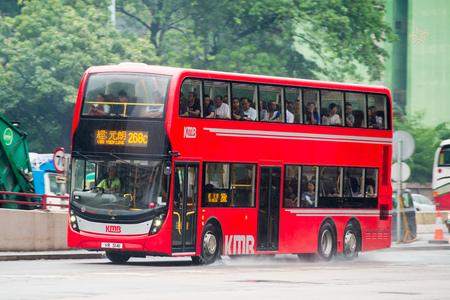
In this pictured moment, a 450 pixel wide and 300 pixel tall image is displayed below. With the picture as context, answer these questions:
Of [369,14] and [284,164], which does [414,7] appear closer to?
[369,14]

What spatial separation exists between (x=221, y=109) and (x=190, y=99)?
977 millimetres

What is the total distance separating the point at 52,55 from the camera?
4228 cm

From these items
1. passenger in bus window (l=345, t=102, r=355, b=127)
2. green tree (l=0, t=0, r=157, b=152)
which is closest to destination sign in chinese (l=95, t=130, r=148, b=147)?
passenger in bus window (l=345, t=102, r=355, b=127)

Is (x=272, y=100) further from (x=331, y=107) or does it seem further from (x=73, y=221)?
(x=73, y=221)

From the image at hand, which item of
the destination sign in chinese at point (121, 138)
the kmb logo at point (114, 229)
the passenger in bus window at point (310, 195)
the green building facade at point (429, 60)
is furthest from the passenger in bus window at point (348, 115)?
the green building facade at point (429, 60)

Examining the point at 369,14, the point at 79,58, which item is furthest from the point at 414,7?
the point at 79,58

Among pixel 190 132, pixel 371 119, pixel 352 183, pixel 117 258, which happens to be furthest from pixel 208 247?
pixel 371 119

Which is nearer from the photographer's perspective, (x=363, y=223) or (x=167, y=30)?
(x=363, y=223)

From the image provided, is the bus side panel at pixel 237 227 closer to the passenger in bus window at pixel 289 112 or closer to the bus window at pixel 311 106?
the passenger in bus window at pixel 289 112

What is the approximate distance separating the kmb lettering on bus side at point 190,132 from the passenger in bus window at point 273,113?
2326 millimetres

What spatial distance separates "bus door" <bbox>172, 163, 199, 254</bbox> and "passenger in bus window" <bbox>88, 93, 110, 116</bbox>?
1.76 meters

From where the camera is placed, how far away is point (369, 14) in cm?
4534

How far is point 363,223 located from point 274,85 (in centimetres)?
487

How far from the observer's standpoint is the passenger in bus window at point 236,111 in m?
19.9
